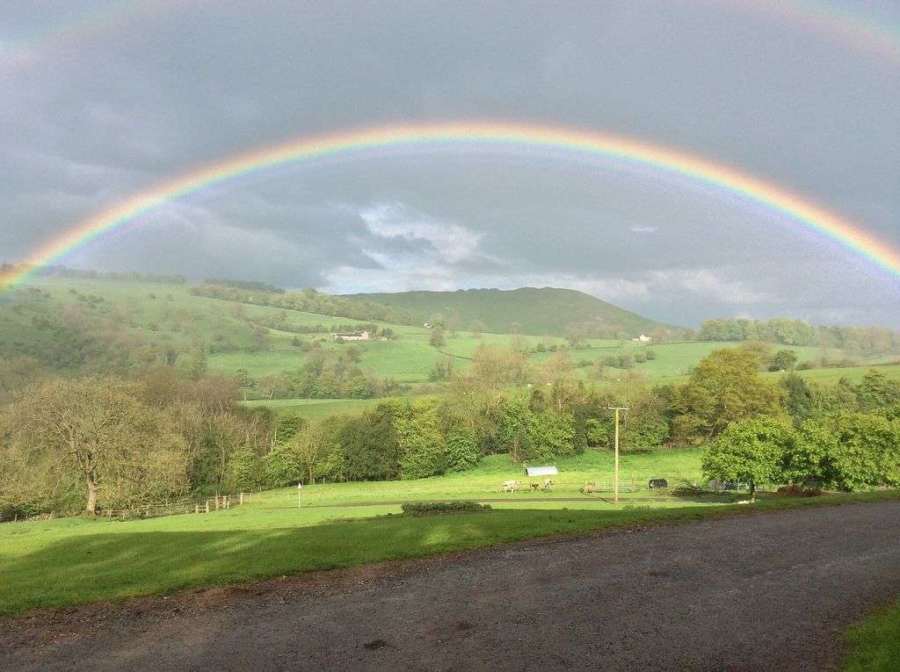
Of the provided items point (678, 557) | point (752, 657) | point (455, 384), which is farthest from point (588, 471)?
point (752, 657)

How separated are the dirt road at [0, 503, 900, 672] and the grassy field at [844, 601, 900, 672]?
31 cm

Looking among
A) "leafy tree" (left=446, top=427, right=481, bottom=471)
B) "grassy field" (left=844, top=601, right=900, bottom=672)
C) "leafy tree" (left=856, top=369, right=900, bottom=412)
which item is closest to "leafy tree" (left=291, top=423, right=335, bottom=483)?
"leafy tree" (left=446, top=427, right=481, bottom=471)

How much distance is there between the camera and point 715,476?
55.4 m

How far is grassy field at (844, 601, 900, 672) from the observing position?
9406 mm

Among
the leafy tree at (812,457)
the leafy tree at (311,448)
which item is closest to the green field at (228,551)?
Result: the leafy tree at (812,457)

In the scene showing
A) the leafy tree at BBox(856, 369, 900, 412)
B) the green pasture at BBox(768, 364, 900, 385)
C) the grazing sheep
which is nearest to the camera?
the grazing sheep

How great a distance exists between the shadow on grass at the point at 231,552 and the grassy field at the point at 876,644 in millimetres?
10063

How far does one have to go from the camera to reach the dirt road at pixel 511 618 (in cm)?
1018

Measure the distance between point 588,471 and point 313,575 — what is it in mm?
83993

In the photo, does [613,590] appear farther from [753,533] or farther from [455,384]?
[455,384]

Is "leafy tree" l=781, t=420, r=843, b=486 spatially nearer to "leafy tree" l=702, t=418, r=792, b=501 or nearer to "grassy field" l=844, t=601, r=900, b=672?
"leafy tree" l=702, t=418, r=792, b=501

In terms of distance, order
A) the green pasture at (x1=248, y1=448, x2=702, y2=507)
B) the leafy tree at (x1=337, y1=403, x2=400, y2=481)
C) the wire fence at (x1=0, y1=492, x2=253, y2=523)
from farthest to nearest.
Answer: the leafy tree at (x1=337, y1=403, x2=400, y2=481) < the green pasture at (x1=248, y1=448, x2=702, y2=507) < the wire fence at (x1=0, y1=492, x2=253, y2=523)

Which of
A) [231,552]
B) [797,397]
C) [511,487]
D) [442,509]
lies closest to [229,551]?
[231,552]

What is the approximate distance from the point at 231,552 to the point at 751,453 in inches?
1748
